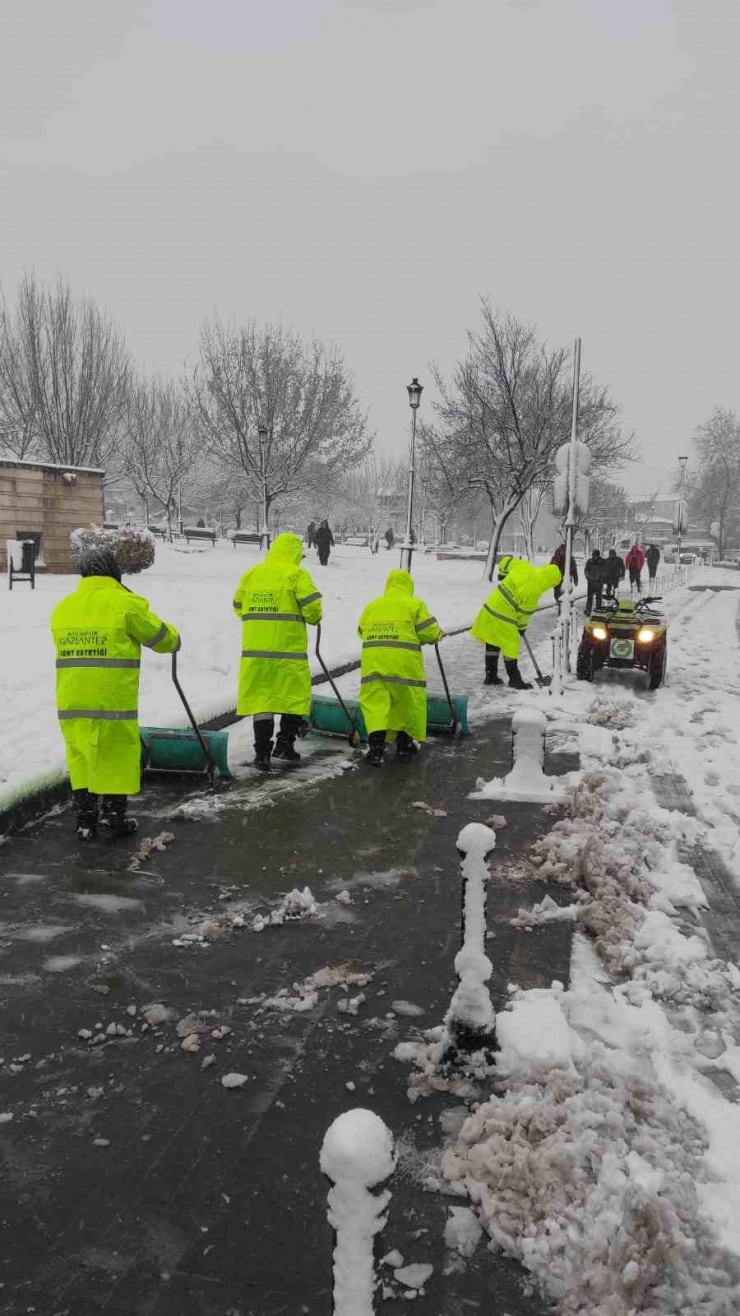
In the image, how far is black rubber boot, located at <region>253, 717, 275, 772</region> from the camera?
6727mm

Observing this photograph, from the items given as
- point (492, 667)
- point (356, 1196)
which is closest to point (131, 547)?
point (492, 667)

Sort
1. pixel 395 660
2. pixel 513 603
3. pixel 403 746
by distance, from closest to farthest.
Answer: pixel 395 660 → pixel 403 746 → pixel 513 603

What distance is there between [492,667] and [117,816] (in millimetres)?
A: 6322

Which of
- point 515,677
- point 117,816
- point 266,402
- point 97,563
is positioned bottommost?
point 117,816

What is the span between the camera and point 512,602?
9.63 m

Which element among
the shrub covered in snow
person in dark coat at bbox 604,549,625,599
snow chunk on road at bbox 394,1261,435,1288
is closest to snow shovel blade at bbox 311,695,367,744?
snow chunk on road at bbox 394,1261,435,1288

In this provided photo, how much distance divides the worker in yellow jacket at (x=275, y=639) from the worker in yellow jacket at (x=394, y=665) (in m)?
0.53

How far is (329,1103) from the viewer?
2.82 m

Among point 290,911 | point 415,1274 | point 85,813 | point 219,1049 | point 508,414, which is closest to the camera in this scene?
point 415,1274

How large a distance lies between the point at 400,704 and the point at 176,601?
34.8 feet

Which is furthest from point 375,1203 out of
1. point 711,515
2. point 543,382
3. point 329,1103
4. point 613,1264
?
point 711,515

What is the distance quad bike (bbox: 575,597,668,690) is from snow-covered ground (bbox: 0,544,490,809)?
3289mm

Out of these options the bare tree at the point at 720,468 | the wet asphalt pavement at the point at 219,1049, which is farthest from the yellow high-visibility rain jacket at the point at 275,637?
the bare tree at the point at 720,468

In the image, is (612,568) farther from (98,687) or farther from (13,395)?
(13,395)
